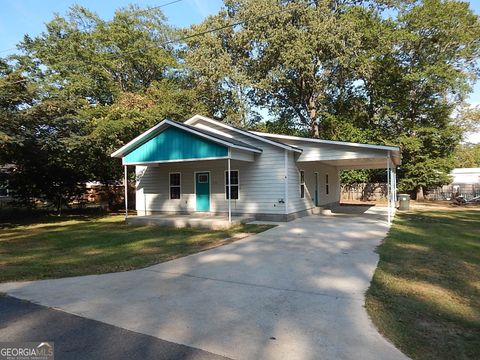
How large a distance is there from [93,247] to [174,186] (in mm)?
8121

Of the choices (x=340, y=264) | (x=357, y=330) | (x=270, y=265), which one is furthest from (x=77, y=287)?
(x=340, y=264)

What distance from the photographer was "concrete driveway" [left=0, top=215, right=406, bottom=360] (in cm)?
394

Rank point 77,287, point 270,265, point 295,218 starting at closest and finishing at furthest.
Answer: point 77,287
point 270,265
point 295,218

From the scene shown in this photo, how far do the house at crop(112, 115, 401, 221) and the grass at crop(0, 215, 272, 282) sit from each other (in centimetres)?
248

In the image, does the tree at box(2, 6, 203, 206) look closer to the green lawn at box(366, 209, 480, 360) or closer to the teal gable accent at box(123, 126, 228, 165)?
the teal gable accent at box(123, 126, 228, 165)

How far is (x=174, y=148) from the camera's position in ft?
47.8

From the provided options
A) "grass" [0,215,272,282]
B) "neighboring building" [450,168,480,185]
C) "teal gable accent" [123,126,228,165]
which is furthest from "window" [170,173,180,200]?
"neighboring building" [450,168,480,185]

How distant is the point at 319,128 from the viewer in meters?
35.6

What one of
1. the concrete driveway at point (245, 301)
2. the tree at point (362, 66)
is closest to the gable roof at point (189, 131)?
the concrete driveway at point (245, 301)

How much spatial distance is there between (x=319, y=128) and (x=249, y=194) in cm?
2140

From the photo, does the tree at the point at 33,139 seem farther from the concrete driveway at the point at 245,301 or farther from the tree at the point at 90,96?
the concrete driveway at the point at 245,301

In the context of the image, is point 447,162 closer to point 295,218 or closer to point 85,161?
point 295,218
